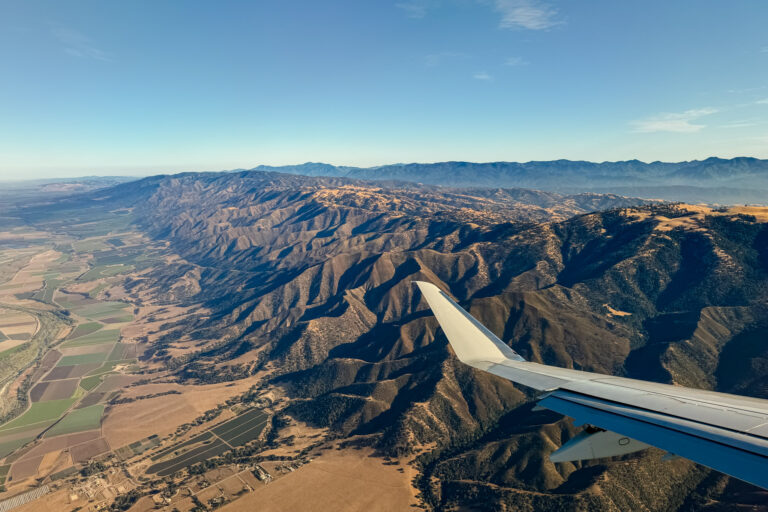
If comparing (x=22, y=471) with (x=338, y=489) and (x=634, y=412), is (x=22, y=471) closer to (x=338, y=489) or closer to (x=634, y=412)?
(x=338, y=489)

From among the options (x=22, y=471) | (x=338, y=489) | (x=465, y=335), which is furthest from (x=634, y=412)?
(x=22, y=471)

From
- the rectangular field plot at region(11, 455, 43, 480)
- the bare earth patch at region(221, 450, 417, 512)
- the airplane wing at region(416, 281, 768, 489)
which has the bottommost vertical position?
the rectangular field plot at region(11, 455, 43, 480)

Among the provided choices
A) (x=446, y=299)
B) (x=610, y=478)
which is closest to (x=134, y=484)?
(x=610, y=478)

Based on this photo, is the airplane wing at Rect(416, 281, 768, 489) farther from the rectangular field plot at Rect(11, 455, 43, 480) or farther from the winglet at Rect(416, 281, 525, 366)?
the rectangular field plot at Rect(11, 455, 43, 480)

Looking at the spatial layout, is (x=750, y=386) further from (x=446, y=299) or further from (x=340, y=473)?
(x=446, y=299)

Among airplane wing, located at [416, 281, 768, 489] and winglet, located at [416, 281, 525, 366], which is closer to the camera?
airplane wing, located at [416, 281, 768, 489]

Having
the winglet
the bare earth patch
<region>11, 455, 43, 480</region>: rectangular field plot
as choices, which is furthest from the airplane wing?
<region>11, 455, 43, 480</region>: rectangular field plot
